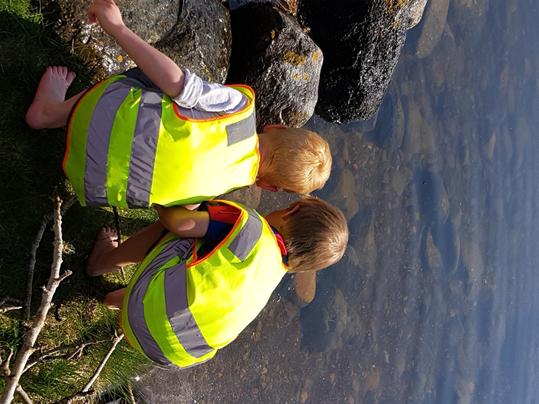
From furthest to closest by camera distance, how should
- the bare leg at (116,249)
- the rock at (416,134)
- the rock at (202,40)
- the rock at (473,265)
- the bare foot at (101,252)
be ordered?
1. the rock at (473,265)
2. the rock at (416,134)
3. the rock at (202,40)
4. the bare foot at (101,252)
5. the bare leg at (116,249)

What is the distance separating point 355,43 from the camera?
3.45 metres

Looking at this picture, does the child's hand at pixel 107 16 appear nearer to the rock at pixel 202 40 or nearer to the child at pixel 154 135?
the child at pixel 154 135

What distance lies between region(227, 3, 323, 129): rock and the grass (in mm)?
811

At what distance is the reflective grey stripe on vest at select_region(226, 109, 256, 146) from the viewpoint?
6.60 feet

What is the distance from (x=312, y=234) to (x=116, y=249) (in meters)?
0.83

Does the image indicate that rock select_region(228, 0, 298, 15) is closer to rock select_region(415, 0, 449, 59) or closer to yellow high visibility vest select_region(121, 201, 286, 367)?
yellow high visibility vest select_region(121, 201, 286, 367)

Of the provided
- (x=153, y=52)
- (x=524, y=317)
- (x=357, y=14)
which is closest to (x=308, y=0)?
(x=357, y=14)

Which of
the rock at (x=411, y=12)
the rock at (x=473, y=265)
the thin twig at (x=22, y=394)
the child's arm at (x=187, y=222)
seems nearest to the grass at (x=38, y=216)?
the thin twig at (x=22, y=394)

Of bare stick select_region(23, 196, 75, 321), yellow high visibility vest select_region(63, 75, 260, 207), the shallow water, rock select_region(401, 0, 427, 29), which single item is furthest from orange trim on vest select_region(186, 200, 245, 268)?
rock select_region(401, 0, 427, 29)

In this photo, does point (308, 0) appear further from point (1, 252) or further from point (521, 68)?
point (521, 68)

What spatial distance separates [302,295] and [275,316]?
0.99 ft

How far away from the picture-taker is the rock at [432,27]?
5.06 meters

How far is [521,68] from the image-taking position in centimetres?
669

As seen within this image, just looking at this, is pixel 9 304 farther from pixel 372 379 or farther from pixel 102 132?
pixel 372 379
